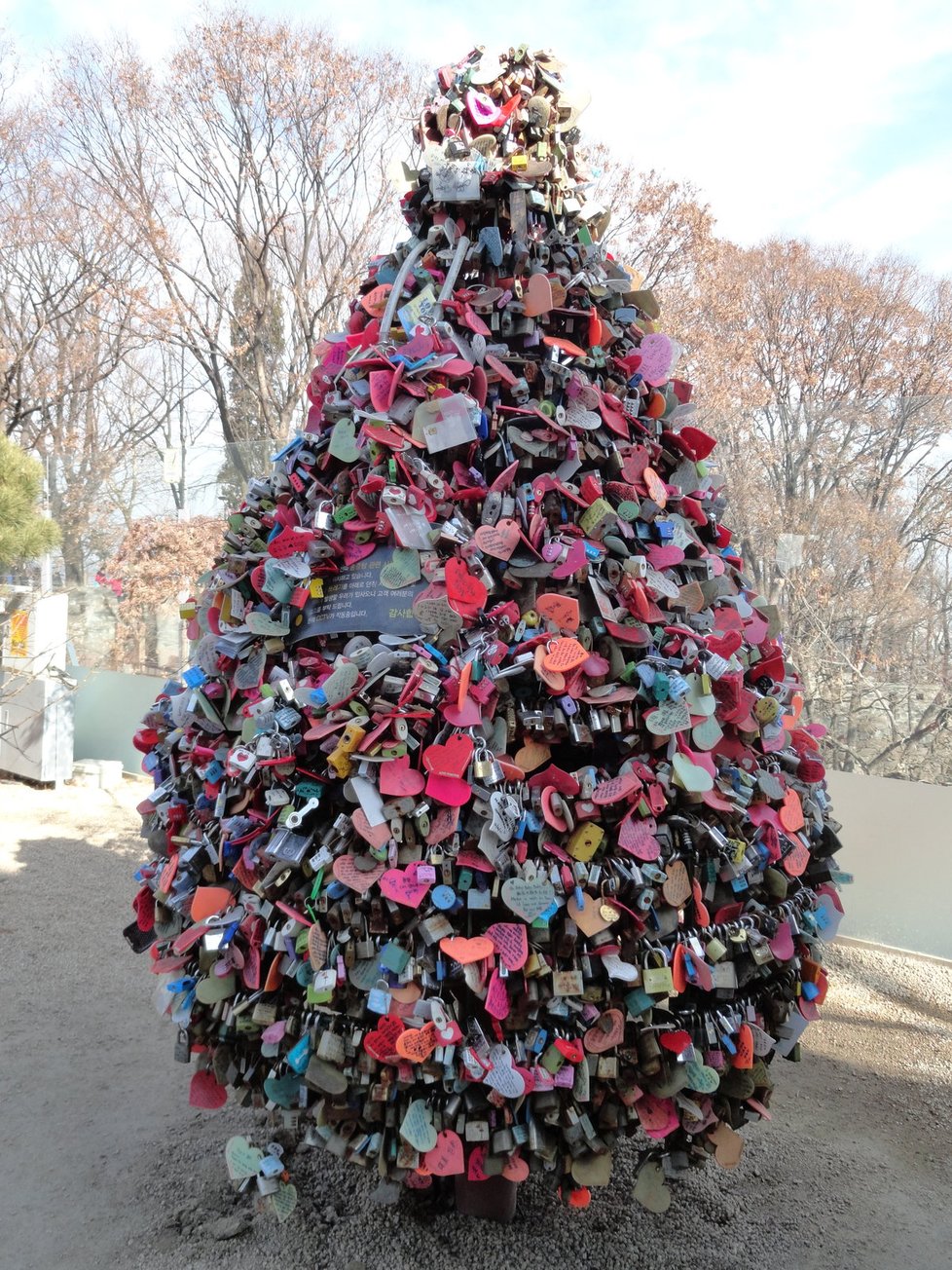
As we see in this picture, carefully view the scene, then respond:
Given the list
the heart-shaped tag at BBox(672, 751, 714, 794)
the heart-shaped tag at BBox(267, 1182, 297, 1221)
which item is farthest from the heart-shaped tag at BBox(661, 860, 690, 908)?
the heart-shaped tag at BBox(267, 1182, 297, 1221)

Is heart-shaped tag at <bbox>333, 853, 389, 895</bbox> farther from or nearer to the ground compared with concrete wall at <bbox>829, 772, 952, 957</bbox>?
farther from the ground

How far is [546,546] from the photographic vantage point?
223cm

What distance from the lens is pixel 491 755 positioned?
2.06 m

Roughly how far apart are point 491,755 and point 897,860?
4900 millimetres

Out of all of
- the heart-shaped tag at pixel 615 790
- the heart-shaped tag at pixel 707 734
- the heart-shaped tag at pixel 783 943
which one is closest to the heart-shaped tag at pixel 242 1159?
the heart-shaped tag at pixel 615 790

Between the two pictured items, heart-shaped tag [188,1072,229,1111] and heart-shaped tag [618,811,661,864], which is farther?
heart-shaped tag [188,1072,229,1111]

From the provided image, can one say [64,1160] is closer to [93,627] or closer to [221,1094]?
[221,1094]

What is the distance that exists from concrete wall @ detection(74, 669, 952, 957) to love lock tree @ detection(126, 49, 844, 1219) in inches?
148

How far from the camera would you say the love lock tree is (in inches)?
79.6

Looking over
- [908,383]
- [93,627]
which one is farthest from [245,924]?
[908,383]

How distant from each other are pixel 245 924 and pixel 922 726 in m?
5.40

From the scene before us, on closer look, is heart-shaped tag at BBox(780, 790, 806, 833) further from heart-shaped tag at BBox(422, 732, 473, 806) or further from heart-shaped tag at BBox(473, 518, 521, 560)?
heart-shaped tag at BBox(473, 518, 521, 560)

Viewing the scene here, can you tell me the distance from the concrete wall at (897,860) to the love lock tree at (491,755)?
375cm

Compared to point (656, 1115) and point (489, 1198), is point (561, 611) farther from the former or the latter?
point (489, 1198)
